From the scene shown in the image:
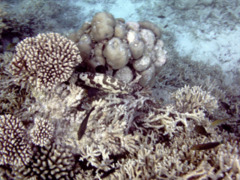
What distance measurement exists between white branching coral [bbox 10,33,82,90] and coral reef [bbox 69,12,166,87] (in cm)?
A: 88

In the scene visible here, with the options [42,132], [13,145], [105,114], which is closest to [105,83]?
[105,114]

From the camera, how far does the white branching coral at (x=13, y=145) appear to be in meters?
2.50

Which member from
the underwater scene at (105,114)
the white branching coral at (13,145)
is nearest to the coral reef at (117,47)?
the underwater scene at (105,114)

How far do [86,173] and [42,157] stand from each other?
0.81m

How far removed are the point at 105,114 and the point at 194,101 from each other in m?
2.04

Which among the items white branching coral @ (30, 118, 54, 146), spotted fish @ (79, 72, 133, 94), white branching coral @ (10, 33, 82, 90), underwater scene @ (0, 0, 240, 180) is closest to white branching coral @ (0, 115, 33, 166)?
underwater scene @ (0, 0, 240, 180)

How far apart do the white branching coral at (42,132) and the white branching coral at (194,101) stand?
2.73 m

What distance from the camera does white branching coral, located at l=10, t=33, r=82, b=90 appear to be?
117 inches

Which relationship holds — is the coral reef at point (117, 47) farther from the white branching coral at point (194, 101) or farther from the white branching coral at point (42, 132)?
the white branching coral at point (42, 132)

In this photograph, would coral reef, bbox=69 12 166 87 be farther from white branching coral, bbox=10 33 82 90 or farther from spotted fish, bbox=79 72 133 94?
white branching coral, bbox=10 33 82 90

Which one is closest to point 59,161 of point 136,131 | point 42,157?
point 42,157

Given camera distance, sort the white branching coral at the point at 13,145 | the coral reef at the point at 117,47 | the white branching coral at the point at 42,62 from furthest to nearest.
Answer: the coral reef at the point at 117,47 → the white branching coral at the point at 42,62 → the white branching coral at the point at 13,145

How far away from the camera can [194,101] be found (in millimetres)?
3641

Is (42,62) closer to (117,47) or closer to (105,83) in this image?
(105,83)
